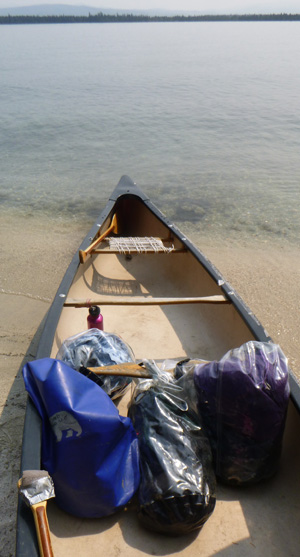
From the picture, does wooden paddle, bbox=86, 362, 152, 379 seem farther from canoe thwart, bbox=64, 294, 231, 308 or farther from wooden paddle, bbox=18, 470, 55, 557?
canoe thwart, bbox=64, 294, 231, 308

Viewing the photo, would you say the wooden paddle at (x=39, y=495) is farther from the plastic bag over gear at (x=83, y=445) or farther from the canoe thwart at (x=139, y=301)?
the canoe thwart at (x=139, y=301)

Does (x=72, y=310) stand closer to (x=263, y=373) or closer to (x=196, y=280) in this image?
(x=196, y=280)

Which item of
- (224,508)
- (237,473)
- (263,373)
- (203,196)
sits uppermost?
(263,373)

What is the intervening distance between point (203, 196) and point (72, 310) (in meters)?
7.43

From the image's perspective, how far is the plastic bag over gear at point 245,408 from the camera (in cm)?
273

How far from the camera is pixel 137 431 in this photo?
2879 millimetres

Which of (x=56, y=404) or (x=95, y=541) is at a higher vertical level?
(x=56, y=404)

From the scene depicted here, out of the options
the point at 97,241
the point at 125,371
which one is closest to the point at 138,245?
the point at 97,241

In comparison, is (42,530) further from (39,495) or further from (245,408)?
(245,408)

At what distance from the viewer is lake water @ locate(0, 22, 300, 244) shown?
10703 millimetres

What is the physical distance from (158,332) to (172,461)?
2.15 m

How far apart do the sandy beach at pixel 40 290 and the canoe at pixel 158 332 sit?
830 millimetres

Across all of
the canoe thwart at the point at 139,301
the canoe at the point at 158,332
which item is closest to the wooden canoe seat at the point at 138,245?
the canoe at the point at 158,332

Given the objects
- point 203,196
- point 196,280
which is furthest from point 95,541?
point 203,196
